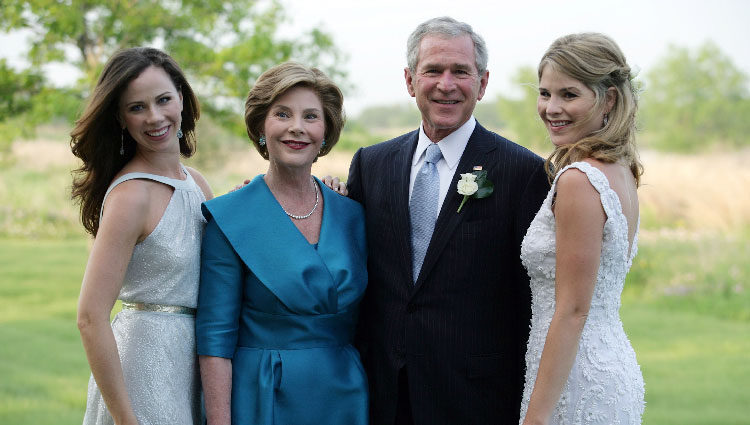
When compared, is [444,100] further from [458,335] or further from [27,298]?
[27,298]

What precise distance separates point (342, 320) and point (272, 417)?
50 cm

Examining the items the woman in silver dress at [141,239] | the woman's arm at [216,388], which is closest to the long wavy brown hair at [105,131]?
the woman in silver dress at [141,239]

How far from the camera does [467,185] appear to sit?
10.4ft

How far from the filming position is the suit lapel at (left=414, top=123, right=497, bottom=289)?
3.18 meters

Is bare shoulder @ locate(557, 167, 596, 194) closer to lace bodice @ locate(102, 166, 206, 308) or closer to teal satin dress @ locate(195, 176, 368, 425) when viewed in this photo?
teal satin dress @ locate(195, 176, 368, 425)

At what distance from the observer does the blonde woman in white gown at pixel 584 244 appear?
2.74m

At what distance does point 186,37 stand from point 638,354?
26.2 feet

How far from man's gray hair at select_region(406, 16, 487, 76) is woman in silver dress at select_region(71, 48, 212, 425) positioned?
1.07 m

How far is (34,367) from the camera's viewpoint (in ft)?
29.4

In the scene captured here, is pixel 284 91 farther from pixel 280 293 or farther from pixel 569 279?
pixel 569 279

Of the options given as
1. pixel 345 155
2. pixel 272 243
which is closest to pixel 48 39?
pixel 272 243

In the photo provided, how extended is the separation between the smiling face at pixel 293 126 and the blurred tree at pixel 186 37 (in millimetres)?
7032

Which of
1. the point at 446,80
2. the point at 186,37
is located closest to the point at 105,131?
the point at 446,80

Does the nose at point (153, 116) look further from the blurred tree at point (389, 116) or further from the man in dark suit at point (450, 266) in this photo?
the blurred tree at point (389, 116)
